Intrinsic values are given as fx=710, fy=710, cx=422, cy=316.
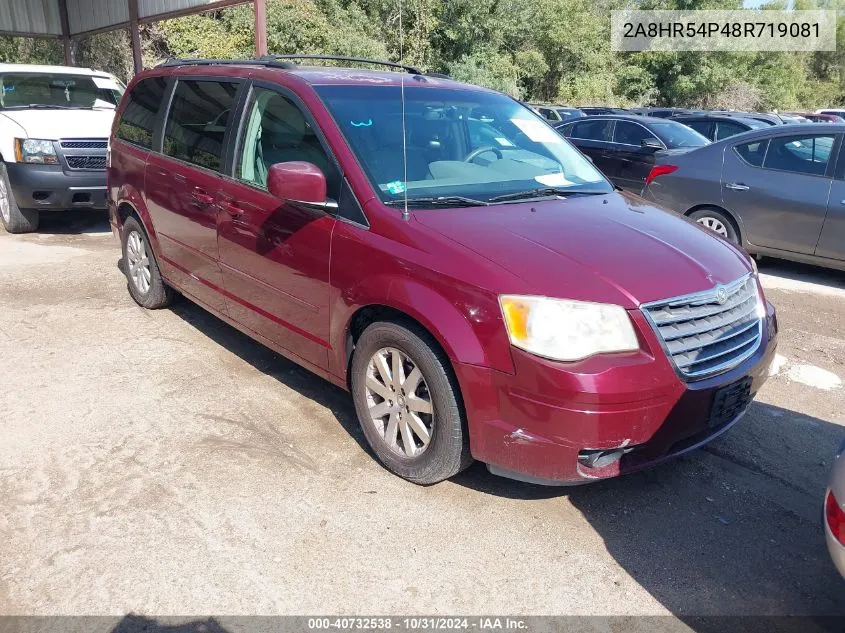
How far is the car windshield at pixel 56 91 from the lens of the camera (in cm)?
855

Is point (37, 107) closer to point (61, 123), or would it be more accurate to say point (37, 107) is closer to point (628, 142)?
point (61, 123)

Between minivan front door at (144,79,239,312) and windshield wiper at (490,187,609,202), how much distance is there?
175 cm

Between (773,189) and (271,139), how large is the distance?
17.3 feet

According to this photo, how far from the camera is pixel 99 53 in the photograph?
988 inches

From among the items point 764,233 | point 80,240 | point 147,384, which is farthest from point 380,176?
point 80,240

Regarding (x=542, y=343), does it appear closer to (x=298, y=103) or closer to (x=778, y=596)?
(x=778, y=596)

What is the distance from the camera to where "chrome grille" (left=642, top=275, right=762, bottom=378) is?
282 centimetres

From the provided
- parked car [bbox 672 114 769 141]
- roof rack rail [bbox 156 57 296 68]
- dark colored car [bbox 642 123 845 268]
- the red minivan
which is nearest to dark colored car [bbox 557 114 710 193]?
dark colored car [bbox 642 123 845 268]

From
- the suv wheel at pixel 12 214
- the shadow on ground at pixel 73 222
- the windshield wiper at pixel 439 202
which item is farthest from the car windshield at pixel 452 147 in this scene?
the shadow on ground at pixel 73 222

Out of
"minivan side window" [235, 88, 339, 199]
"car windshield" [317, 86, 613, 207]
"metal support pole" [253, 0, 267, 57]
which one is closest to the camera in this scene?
"car windshield" [317, 86, 613, 207]

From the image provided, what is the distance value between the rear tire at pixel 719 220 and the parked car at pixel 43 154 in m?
6.55

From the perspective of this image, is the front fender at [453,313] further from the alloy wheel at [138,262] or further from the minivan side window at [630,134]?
the minivan side window at [630,134]

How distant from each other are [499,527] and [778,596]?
1.09 meters

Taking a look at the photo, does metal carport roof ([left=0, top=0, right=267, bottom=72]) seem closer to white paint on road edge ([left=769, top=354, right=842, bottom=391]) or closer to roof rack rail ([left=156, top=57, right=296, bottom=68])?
roof rack rail ([left=156, top=57, right=296, bottom=68])
